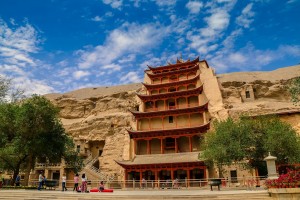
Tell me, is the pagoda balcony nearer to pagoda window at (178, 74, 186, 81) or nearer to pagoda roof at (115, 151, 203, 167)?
pagoda roof at (115, 151, 203, 167)

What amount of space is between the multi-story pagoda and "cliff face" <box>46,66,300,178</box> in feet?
8.12

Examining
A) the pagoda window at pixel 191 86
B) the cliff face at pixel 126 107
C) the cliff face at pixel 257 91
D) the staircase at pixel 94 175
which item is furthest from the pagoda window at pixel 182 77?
the staircase at pixel 94 175

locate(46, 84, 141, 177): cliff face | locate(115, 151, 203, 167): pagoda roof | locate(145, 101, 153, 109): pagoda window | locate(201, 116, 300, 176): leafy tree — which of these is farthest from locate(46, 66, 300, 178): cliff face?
locate(201, 116, 300, 176): leafy tree

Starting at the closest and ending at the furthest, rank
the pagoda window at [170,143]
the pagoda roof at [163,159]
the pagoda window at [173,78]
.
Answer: the pagoda roof at [163,159] → the pagoda window at [170,143] → the pagoda window at [173,78]

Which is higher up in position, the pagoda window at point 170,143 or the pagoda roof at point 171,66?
the pagoda roof at point 171,66

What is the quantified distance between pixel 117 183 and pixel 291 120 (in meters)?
24.4

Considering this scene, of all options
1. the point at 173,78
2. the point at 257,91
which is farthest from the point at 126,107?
the point at 257,91

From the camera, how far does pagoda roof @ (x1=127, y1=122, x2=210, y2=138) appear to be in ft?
115

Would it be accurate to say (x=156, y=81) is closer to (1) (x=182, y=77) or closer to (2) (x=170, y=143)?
(1) (x=182, y=77)

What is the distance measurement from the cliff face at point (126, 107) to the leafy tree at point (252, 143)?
10.0m

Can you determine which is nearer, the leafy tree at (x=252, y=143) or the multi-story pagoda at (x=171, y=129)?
the leafy tree at (x=252, y=143)

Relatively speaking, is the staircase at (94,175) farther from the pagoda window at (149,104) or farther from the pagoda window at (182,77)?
the pagoda window at (182,77)

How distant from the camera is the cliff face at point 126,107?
127 feet

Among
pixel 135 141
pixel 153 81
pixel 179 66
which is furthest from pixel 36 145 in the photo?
pixel 179 66
